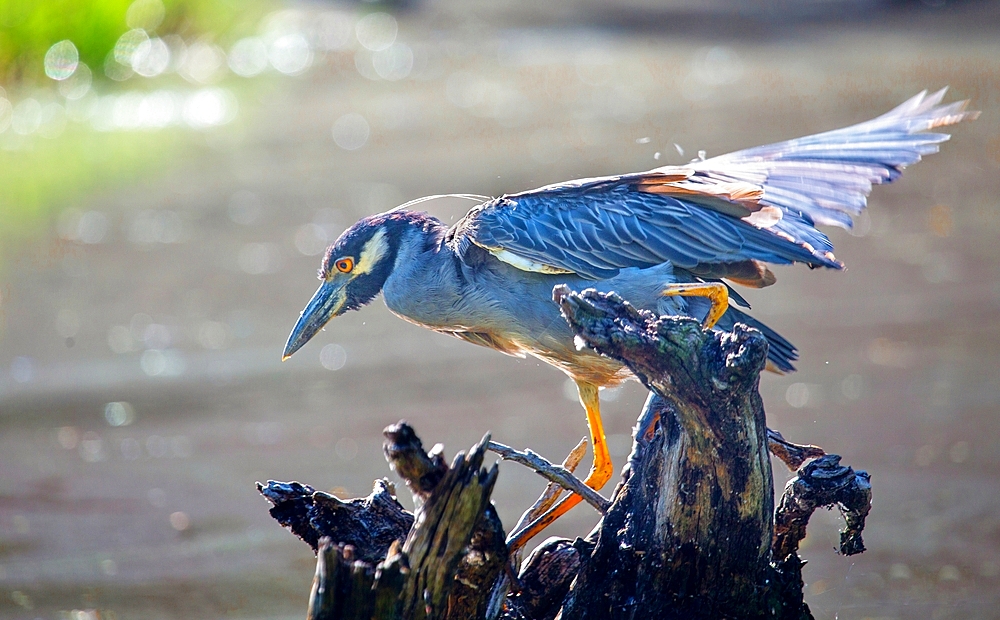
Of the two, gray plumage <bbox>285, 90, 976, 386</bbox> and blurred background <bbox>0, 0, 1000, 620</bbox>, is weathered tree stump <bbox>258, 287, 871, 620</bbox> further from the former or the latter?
blurred background <bbox>0, 0, 1000, 620</bbox>

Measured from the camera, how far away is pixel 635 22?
13.8 metres

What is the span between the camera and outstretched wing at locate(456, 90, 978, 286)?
142 inches

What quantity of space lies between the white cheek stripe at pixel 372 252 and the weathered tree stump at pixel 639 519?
0.72m

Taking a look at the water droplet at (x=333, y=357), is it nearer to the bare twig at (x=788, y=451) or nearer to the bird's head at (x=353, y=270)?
the bird's head at (x=353, y=270)

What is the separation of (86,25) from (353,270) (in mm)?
9133

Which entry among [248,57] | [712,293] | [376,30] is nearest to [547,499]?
[712,293]

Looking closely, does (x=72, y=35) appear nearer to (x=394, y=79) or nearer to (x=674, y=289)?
(x=394, y=79)

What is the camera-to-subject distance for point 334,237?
842 centimetres

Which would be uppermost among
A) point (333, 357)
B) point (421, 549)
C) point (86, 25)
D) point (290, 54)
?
point (290, 54)

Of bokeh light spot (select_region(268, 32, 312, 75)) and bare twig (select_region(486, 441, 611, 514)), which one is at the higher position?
bokeh light spot (select_region(268, 32, 312, 75))

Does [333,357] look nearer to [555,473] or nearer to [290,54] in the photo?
[555,473]

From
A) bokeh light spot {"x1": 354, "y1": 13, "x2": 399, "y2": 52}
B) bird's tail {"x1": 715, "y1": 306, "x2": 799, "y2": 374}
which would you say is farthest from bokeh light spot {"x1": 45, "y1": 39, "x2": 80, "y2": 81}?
bird's tail {"x1": 715, "y1": 306, "x2": 799, "y2": 374}

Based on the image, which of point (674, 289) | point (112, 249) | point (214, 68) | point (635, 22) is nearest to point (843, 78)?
point (635, 22)

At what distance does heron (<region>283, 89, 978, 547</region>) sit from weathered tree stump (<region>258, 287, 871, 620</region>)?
32cm
